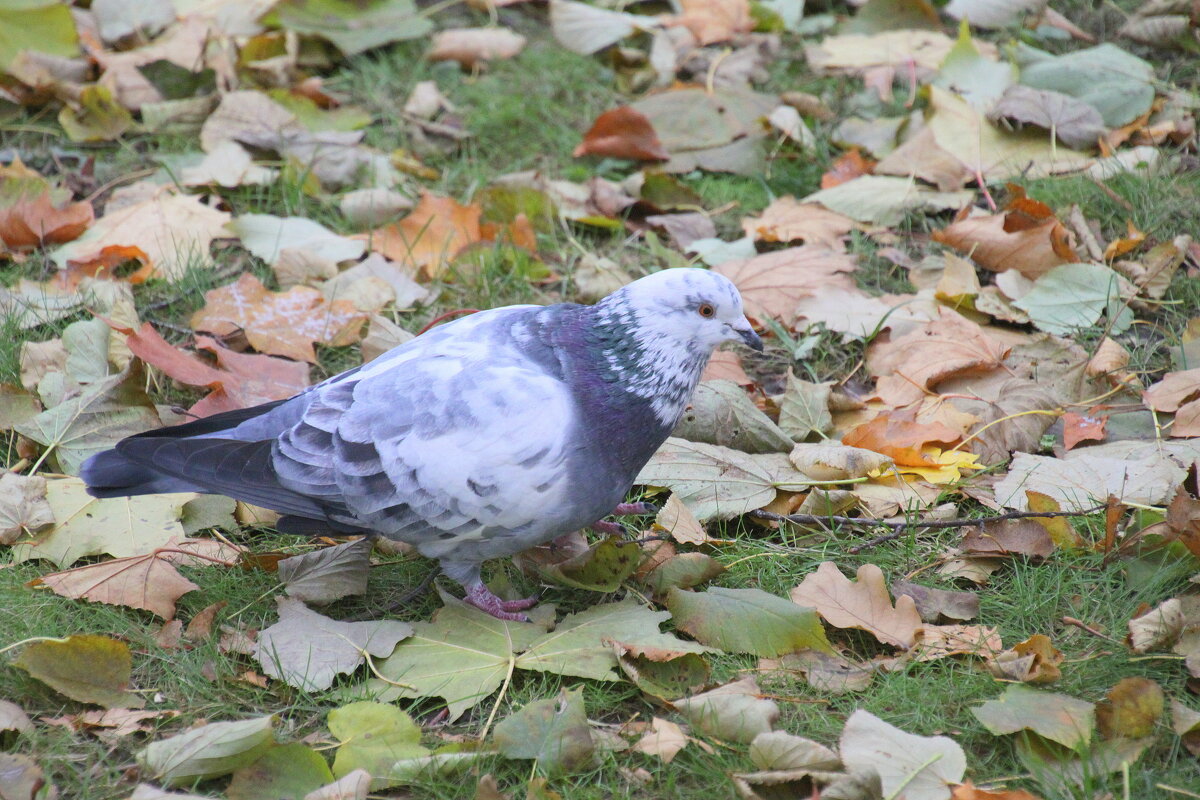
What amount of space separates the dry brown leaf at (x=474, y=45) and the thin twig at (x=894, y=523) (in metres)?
3.56

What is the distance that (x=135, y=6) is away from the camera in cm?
596

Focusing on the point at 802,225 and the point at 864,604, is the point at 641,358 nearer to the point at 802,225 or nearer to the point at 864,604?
the point at 864,604

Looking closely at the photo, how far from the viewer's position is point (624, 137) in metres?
5.28

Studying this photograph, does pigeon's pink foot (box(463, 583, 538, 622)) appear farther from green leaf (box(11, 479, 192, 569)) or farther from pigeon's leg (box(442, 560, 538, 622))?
green leaf (box(11, 479, 192, 569))

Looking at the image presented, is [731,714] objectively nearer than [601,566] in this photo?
Yes

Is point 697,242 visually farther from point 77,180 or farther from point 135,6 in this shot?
point 135,6

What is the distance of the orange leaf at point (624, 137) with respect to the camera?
524 cm

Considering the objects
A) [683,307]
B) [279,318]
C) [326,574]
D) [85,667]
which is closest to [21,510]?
[85,667]

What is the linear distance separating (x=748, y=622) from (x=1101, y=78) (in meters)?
3.60

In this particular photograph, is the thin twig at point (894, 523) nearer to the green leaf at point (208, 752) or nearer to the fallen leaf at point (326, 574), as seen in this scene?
the fallen leaf at point (326, 574)

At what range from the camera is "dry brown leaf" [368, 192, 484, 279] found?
4.71 m

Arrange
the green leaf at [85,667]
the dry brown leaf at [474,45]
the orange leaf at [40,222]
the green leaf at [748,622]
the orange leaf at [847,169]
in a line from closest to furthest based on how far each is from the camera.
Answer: the green leaf at [85,667] < the green leaf at [748,622] < the orange leaf at [40,222] < the orange leaf at [847,169] < the dry brown leaf at [474,45]

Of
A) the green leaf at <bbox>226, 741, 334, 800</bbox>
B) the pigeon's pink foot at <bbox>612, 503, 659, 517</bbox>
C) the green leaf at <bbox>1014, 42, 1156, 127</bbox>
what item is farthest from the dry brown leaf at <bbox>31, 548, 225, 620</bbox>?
the green leaf at <bbox>1014, 42, 1156, 127</bbox>

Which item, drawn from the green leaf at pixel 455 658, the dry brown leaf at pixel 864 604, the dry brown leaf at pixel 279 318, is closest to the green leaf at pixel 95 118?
the dry brown leaf at pixel 279 318
